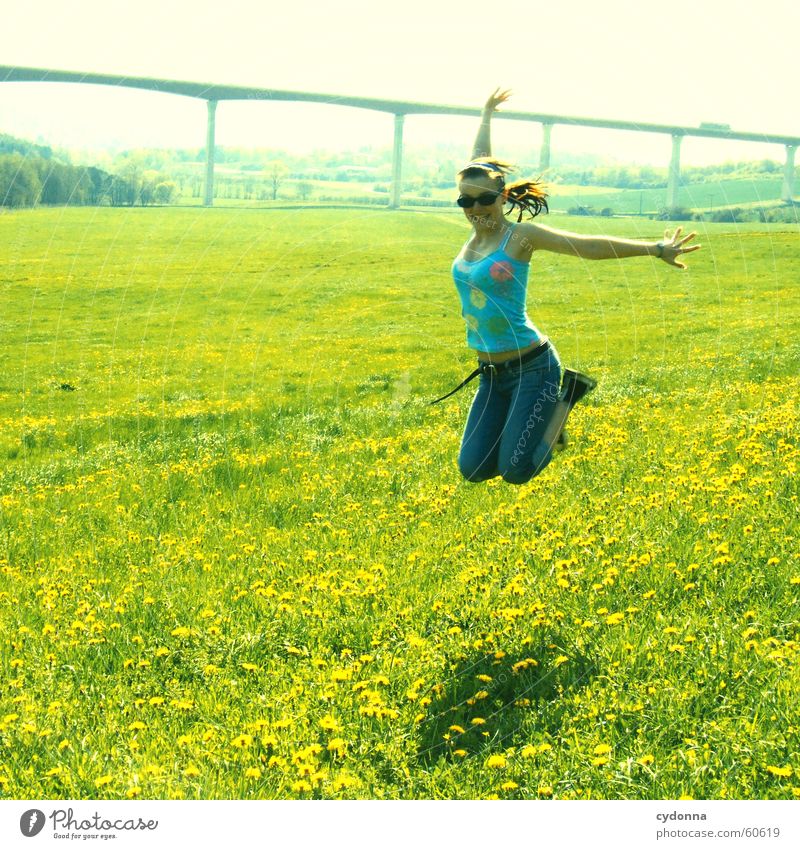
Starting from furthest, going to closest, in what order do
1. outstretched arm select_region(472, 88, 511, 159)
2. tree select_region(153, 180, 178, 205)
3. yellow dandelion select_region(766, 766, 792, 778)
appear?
tree select_region(153, 180, 178, 205) → outstretched arm select_region(472, 88, 511, 159) → yellow dandelion select_region(766, 766, 792, 778)

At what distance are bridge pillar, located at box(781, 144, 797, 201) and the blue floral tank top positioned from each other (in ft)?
12.9

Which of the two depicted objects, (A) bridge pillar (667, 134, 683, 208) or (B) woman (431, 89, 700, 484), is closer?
(B) woman (431, 89, 700, 484)

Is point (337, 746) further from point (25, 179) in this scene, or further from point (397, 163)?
point (25, 179)

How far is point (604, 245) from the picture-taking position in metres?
5.65

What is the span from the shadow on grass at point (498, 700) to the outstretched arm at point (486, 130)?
10.5ft

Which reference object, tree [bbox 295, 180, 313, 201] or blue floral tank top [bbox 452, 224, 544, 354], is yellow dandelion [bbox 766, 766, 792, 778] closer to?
blue floral tank top [bbox 452, 224, 544, 354]

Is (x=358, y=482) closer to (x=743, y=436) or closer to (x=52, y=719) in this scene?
(x=743, y=436)

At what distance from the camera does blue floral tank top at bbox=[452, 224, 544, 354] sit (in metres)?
6.12

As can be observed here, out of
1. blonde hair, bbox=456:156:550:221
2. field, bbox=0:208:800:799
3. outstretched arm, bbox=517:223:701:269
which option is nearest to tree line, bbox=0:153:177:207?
field, bbox=0:208:800:799

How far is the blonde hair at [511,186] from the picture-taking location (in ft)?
19.4

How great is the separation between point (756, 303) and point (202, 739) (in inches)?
843

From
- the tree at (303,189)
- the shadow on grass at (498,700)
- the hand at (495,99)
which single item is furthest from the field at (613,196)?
the shadow on grass at (498,700)

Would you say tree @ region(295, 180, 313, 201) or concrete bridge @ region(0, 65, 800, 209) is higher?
concrete bridge @ region(0, 65, 800, 209)

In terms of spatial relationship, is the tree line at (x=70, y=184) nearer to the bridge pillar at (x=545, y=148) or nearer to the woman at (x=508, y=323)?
the bridge pillar at (x=545, y=148)
